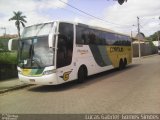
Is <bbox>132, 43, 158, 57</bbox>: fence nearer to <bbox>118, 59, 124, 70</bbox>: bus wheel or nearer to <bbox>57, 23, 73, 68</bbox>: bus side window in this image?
<bbox>118, 59, 124, 70</bbox>: bus wheel

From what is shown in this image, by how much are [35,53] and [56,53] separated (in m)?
1.00

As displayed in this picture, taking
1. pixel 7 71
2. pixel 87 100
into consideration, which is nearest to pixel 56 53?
pixel 87 100

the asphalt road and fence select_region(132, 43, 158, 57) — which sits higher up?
fence select_region(132, 43, 158, 57)

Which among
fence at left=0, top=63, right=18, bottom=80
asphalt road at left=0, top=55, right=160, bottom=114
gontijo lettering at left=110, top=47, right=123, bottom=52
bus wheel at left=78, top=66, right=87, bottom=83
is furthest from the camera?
gontijo lettering at left=110, top=47, right=123, bottom=52

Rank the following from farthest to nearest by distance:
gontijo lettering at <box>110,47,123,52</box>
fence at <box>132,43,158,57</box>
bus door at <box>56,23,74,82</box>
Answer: fence at <box>132,43,158,57</box>, gontijo lettering at <box>110,47,123,52</box>, bus door at <box>56,23,74,82</box>

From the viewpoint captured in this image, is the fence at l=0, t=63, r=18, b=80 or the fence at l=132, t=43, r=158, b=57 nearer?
the fence at l=0, t=63, r=18, b=80

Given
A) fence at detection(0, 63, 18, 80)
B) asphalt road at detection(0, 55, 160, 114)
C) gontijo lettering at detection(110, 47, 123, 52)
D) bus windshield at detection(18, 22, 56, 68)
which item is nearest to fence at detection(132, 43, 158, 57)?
gontijo lettering at detection(110, 47, 123, 52)

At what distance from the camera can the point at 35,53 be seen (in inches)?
527

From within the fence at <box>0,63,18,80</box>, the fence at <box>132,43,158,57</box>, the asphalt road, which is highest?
the fence at <box>132,43,158,57</box>

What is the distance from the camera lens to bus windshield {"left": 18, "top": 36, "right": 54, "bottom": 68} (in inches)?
516

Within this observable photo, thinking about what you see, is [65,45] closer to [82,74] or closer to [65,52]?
[65,52]

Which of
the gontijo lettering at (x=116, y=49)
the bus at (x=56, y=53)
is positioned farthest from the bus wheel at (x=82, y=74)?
the gontijo lettering at (x=116, y=49)

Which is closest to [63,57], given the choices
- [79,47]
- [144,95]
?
[79,47]

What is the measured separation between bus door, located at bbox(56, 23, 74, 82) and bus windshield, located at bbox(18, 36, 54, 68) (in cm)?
51
